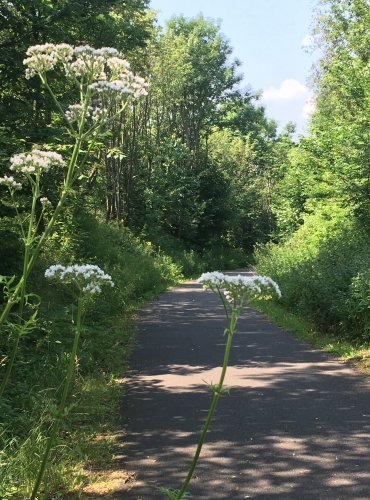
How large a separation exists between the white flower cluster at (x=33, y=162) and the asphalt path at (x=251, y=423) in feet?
5.33

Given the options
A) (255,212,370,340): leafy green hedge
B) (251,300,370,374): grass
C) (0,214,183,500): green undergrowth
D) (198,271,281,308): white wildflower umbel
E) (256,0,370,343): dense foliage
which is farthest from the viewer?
(256,0,370,343): dense foliage

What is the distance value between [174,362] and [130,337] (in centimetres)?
230

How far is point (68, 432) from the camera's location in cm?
547

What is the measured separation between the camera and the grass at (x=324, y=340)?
8.66 meters

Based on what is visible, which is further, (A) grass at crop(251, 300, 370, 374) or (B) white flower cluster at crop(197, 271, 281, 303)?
(A) grass at crop(251, 300, 370, 374)

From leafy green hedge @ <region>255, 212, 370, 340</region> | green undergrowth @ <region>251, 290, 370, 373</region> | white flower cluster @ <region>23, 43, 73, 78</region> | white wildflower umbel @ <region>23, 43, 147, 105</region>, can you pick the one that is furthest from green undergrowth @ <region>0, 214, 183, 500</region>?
leafy green hedge @ <region>255, 212, 370, 340</region>

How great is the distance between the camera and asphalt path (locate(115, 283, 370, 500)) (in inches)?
172

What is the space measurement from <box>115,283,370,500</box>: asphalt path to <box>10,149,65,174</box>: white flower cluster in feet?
5.33

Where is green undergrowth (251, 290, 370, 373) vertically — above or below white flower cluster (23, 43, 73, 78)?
below

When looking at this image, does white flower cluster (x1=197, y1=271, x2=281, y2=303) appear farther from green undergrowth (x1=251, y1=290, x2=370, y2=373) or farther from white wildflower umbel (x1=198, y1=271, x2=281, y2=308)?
green undergrowth (x1=251, y1=290, x2=370, y2=373)

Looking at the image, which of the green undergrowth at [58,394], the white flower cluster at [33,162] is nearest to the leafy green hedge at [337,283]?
the green undergrowth at [58,394]

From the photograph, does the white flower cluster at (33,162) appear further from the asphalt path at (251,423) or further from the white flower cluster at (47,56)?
the asphalt path at (251,423)

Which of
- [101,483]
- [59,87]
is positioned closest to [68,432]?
[101,483]

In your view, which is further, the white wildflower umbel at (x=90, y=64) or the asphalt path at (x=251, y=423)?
the asphalt path at (x=251, y=423)
